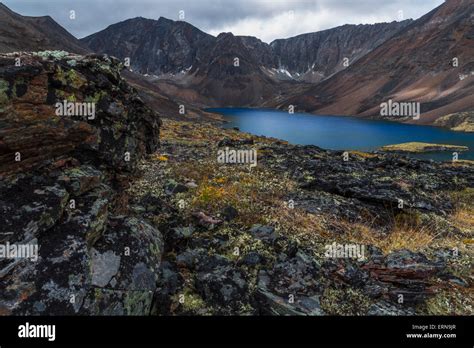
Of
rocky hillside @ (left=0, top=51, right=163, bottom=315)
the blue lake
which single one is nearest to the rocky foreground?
rocky hillside @ (left=0, top=51, right=163, bottom=315)

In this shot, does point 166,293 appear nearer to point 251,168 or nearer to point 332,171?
point 251,168

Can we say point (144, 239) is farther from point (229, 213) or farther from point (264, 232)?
point (229, 213)

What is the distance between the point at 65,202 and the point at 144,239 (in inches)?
80.0

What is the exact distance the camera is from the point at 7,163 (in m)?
7.71

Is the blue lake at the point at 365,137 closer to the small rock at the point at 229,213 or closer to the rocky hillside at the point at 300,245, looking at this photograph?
the rocky hillside at the point at 300,245

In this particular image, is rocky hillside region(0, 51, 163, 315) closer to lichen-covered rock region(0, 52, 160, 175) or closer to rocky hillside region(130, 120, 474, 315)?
A: lichen-covered rock region(0, 52, 160, 175)

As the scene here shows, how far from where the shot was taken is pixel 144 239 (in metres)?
8.50

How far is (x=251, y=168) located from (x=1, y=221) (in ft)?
48.1

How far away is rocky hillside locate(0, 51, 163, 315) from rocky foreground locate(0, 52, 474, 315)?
0.09 ft

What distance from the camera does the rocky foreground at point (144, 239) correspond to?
275 inches

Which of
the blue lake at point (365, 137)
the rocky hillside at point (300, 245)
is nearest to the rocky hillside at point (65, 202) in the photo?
the rocky hillside at point (300, 245)

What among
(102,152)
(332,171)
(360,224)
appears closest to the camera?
(102,152)
